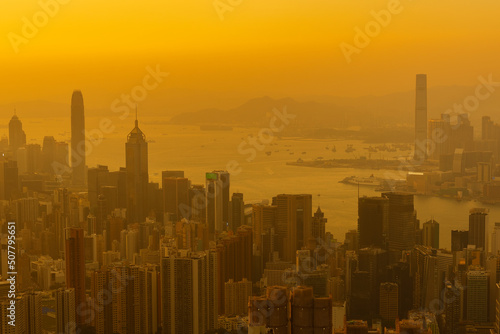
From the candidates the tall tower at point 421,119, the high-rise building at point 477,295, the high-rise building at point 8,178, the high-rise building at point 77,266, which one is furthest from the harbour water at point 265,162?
the high-rise building at point 77,266

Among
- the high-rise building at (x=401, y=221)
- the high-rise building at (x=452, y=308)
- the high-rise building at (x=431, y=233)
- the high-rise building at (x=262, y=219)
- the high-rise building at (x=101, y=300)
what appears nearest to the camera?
the high-rise building at (x=452, y=308)

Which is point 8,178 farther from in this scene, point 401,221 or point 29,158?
point 401,221

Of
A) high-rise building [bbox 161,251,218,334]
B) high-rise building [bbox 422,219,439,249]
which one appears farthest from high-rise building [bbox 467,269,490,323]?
high-rise building [bbox 161,251,218,334]

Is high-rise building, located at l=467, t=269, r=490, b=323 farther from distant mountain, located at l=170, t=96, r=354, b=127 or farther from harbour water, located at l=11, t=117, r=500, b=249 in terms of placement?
distant mountain, located at l=170, t=96, r=354, b=127

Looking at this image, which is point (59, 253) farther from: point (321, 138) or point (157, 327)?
point (321, 138)

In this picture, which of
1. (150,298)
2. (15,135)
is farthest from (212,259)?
(15,135)

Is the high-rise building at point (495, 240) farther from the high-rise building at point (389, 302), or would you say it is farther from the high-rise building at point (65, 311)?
the high-rise building at point (65, 311)
